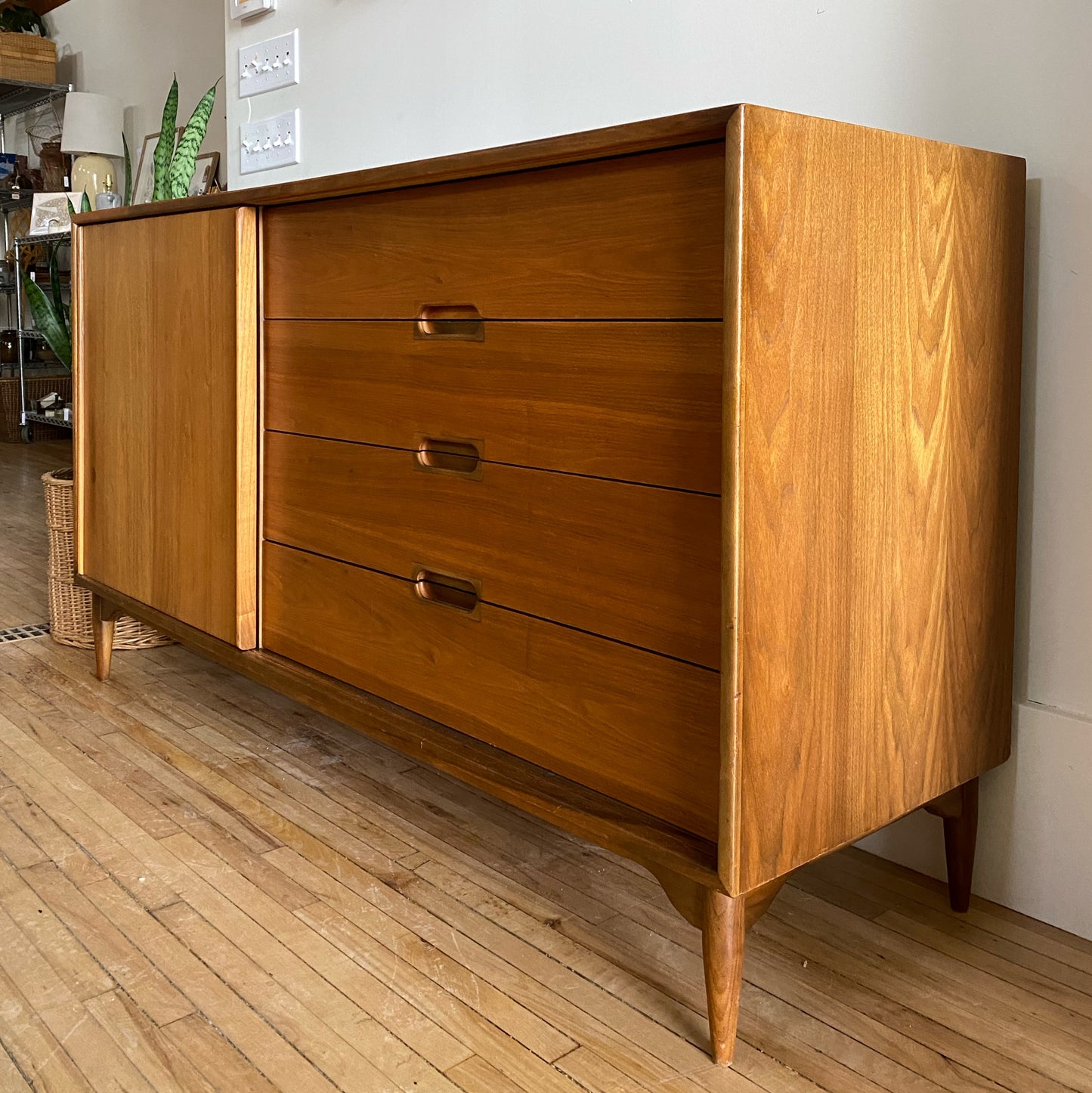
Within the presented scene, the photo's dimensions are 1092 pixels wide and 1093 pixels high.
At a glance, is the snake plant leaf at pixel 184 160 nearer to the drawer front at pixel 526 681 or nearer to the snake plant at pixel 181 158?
the snake plant at pixel 181 158

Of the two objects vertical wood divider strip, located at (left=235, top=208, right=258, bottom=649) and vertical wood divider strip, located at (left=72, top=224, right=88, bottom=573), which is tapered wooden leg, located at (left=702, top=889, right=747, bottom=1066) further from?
vertical wood divider strip, located at (left=72, top=224, right=88, bottom=573)

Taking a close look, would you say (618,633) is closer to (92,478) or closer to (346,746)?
(346,746)

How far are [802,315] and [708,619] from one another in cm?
25

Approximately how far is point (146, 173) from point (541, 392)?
3396 millimetres

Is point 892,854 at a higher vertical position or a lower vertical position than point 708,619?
lower

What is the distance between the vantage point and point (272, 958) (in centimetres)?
114

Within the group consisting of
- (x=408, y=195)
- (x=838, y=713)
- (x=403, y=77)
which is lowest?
(x=838, y=713)

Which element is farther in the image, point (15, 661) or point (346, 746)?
point (15, 661)

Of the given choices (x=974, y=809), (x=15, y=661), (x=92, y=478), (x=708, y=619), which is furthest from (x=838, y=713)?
(x=15, y=661)

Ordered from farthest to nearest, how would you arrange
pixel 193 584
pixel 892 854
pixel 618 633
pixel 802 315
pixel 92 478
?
1. pixel 92 478
2. pixel 193 584
3. pixel 892 854
4. pixel 618 633
5. pixel 802 315

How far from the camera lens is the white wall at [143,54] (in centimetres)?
366

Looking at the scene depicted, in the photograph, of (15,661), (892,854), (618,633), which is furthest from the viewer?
(15,661)

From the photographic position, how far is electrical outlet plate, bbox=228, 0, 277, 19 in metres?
2.26

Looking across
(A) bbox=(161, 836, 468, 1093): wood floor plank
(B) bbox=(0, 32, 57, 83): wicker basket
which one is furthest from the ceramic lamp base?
(A) bbox=(161, 836, 468, 1093): wood floor plank
